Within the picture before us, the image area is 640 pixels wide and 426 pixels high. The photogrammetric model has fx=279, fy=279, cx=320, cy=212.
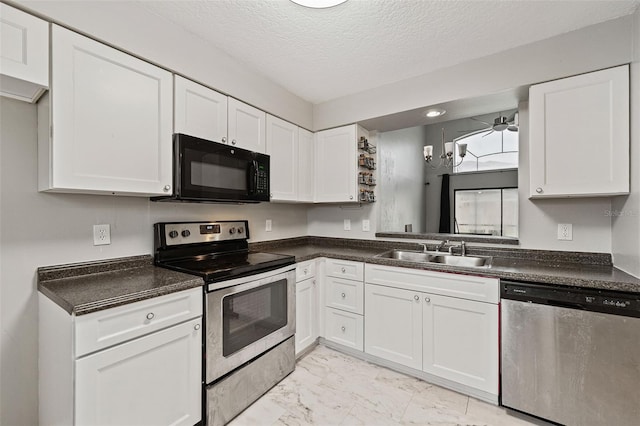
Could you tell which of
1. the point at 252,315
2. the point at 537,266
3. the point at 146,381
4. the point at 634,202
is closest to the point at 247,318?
the point at 252,315

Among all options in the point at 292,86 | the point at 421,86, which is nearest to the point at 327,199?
the point at 292,86

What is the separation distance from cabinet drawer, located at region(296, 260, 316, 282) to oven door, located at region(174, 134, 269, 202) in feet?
2.07

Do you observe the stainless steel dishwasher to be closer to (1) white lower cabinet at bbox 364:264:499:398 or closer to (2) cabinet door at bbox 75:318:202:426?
(1) white lower cabinet at bbox 364:264:499:398

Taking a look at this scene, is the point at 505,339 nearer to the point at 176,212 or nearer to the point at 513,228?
the point at 513,228

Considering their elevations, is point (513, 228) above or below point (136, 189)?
below

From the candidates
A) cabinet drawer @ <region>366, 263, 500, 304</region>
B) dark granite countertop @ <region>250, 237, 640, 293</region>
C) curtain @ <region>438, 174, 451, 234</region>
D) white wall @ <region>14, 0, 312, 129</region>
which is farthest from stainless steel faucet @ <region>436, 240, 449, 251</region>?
white wall @ <region>14, 0, 312, 129</region>

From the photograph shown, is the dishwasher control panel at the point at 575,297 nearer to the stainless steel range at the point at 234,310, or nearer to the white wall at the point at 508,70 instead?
the white wall at the point at 508,70

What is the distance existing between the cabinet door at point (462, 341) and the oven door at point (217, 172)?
1.53m

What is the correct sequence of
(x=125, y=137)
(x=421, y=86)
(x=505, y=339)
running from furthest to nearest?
(x=421, y=86) < (x=505, y=339) < (x=125, y=137)

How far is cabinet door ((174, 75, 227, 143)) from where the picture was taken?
5.84 ft

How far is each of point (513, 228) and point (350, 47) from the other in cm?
290

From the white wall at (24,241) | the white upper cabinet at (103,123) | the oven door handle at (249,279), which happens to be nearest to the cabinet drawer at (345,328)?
the oven door handle at (249,279)

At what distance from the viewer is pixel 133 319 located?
127 cm

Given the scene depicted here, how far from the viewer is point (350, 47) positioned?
2.00 metres
